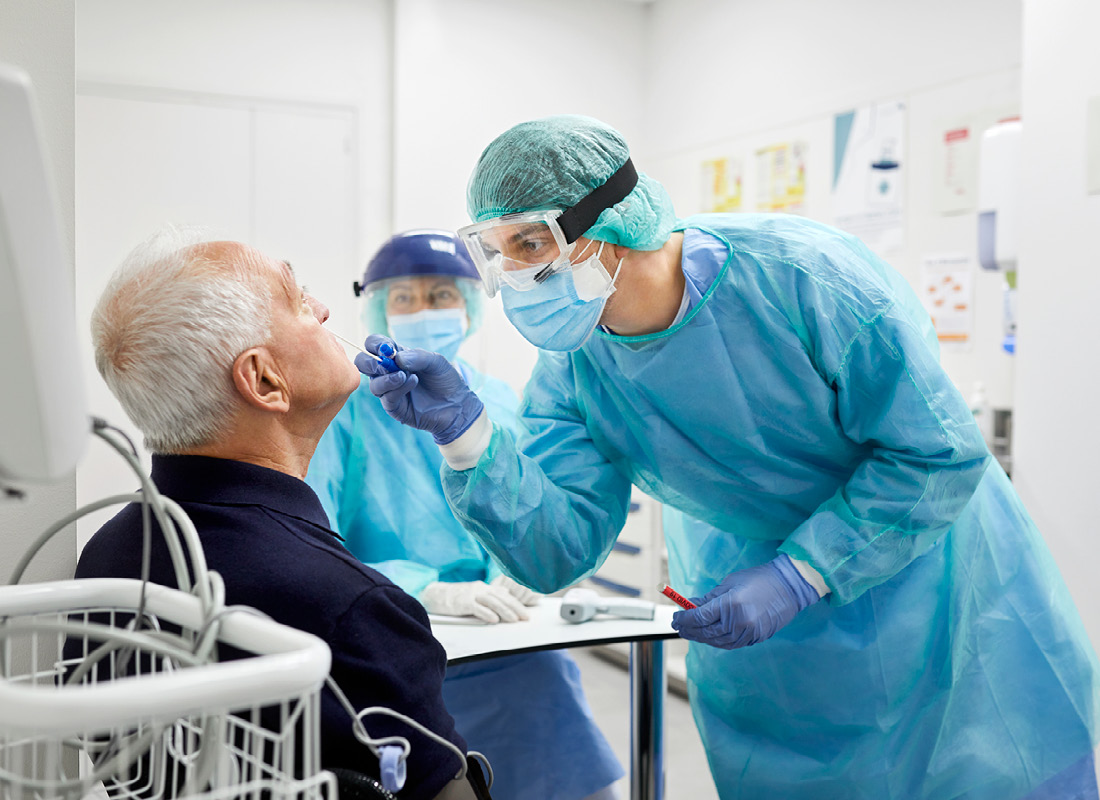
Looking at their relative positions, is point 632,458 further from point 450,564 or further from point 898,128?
point 898,128

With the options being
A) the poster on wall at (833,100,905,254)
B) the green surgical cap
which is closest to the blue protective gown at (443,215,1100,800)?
the green surgical cap

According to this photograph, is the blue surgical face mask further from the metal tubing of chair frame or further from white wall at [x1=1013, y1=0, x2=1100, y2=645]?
white wall at [x1=1013, y1=0, x2=1100, y2=645]

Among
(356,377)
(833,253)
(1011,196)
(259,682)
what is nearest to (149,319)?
(356,377)

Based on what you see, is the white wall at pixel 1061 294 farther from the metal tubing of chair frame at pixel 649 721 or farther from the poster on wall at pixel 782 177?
the poster on wall at pixel 782 177

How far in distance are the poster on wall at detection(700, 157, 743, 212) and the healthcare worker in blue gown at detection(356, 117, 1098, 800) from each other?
292 cm

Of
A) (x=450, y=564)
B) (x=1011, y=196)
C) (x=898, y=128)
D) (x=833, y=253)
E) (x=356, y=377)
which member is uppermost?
(x=898, y=128)

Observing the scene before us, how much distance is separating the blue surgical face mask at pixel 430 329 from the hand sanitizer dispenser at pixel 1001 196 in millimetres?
1449

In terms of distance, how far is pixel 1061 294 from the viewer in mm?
2188

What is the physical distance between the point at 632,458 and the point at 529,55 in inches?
139

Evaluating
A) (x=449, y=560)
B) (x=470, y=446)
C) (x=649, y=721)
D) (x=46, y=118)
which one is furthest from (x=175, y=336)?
(x=649, y=721)

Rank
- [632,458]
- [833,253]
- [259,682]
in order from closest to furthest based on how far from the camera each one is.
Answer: [259,682] < [833,253] < [632,458]

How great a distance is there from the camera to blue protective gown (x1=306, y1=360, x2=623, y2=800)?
188 cm

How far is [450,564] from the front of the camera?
196cm

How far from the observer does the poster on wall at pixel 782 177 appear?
13.2ft
